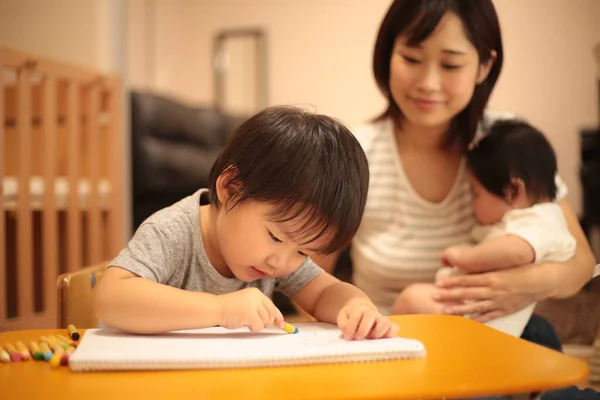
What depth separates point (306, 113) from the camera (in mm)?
792

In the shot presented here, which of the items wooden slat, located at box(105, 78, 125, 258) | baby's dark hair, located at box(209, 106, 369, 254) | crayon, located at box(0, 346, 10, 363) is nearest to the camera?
crayon, located at box(0, 346, 10, 363)

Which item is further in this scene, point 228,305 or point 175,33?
point 175,33

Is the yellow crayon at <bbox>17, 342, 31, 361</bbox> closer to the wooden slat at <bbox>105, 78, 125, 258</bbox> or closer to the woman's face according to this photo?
the woman's face

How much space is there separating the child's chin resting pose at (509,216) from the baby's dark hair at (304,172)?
38cm

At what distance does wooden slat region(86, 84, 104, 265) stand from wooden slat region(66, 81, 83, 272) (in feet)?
0.18

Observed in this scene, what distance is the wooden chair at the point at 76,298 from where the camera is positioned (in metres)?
0.91

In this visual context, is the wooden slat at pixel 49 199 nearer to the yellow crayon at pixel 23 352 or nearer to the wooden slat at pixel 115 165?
the wooden slat at pixel 115 165

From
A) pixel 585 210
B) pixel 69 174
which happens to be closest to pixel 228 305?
pixel 69 174

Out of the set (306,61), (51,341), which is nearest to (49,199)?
(51,341)

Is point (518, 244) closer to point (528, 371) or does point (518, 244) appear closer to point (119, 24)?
point (528, 371)

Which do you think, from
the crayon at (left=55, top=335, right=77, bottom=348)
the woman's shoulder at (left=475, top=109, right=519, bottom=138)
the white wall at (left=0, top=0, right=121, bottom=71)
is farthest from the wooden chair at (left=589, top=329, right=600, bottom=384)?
the white wall at (left=0, top=0, right=121, bottom=71)

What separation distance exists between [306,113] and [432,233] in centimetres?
56

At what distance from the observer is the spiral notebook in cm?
59

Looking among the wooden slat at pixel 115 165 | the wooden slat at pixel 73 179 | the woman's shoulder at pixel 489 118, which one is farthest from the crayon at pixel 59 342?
the wooden slat at pixel 115 165
